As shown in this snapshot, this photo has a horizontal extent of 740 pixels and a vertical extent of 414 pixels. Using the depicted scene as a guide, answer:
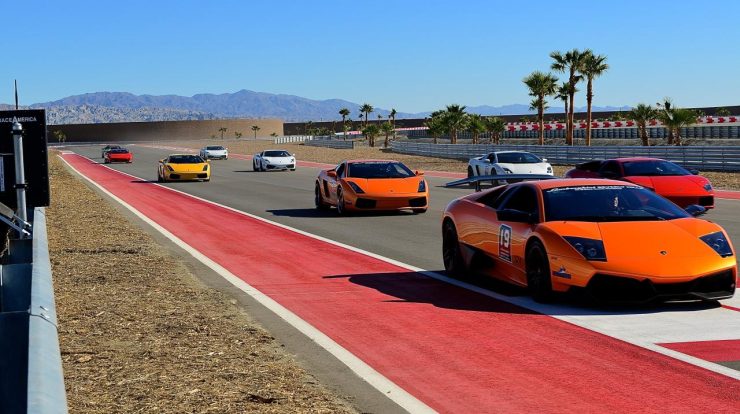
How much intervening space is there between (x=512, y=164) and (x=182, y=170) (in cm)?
1337

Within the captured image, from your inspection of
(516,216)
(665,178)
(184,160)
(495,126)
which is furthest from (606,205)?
(495,126)

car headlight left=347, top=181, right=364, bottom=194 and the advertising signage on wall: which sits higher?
the advertising signage on wall

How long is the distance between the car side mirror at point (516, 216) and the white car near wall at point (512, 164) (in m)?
21.6

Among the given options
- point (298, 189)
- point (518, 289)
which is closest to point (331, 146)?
point (298, 189)

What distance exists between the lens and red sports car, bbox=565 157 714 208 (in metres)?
20.7

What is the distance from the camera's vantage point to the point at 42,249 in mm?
9117

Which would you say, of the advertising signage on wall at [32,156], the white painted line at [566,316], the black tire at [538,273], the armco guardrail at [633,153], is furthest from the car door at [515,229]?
the armco guardrail at [633,153]

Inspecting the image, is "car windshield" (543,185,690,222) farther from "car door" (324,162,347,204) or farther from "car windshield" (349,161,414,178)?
"car door" (324,162,347,204)

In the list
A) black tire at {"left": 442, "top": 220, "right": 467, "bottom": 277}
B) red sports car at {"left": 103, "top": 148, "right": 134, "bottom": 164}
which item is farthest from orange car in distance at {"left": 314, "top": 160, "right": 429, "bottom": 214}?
red sports car at {"left": 103, "top": 148, "right": 134, "bottom": 164}

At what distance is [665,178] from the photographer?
21.1 m

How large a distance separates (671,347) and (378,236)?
393 inches

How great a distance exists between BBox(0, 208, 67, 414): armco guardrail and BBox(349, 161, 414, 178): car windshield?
13.7 metres

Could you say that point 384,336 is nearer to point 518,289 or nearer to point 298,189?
point 518,289

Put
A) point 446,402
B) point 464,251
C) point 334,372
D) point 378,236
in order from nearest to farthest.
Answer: point 446,402, point 334,372, point 464,251, point 378,236
